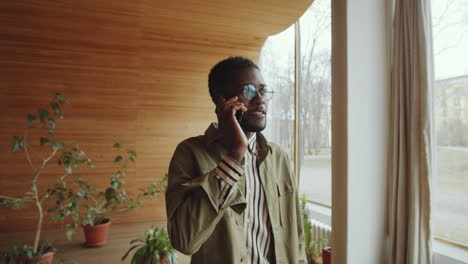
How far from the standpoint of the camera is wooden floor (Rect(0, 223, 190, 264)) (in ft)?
10.7

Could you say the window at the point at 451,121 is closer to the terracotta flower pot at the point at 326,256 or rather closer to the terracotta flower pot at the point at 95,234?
the terracotta flower pot at the point at 326,256

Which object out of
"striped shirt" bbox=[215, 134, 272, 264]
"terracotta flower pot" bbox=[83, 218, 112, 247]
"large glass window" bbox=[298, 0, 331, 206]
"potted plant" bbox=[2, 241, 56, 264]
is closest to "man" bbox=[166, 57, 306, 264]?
"striped shirt" bbox=[215, 134, 272, 264]

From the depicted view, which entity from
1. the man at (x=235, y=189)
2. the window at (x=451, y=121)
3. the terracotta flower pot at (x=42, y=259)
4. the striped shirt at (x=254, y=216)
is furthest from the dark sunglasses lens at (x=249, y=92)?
the terracotta flower pot at (x=42, y=259)

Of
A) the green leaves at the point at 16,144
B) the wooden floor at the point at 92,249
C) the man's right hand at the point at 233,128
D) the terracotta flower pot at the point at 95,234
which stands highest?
the man's right hand at the point at 233,128

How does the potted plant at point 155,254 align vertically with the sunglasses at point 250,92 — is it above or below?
below

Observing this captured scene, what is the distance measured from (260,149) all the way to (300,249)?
22.4 inches

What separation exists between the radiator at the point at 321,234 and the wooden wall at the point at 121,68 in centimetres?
247

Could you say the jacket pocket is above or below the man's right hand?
below

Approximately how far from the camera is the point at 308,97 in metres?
4.14

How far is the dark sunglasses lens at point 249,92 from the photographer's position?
1.26m

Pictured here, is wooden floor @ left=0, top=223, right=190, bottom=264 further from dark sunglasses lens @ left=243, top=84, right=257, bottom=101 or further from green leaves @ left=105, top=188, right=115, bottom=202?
dark sunglasses lens @ left=243, top=84, right=257, bottom=101

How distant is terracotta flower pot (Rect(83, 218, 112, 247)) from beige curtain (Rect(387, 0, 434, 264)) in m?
3.27

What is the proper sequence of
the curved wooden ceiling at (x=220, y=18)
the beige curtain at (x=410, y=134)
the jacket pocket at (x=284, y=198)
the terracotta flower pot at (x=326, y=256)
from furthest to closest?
1. the curved wooden ceiling at (x=220, y=18)
2. the terracotta flower pot at (x=326, y=256)
3. the beige curtain at (x=410, y=134)
4. the jacket pocket at (x=284, y=198)

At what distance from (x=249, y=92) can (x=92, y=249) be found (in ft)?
11.1
